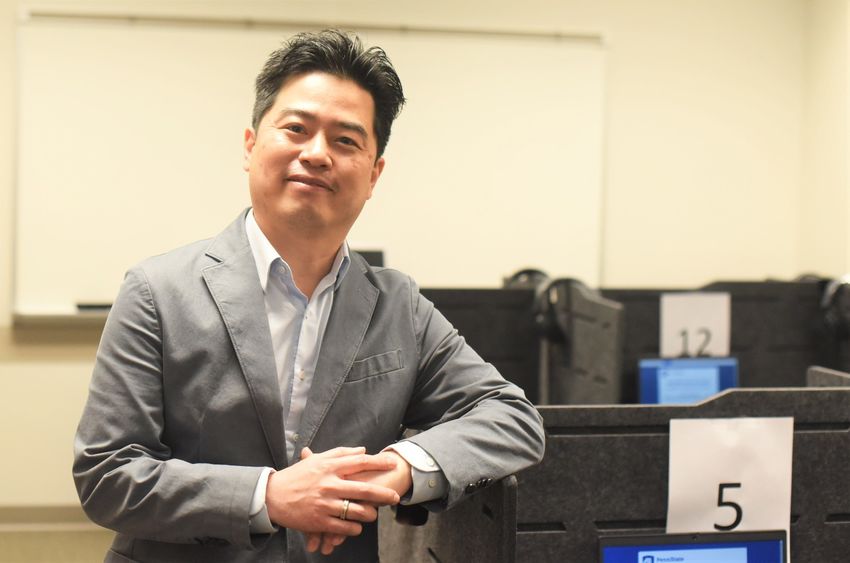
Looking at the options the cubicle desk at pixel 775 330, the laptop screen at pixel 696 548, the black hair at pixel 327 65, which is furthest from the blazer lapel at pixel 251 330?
the cubicle desk at pixel 775 330

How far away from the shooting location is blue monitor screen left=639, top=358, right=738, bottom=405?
2.77 m

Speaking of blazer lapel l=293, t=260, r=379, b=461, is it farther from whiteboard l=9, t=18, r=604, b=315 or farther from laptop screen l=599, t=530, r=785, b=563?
whiteboard l=9, t=18, r=604, b=315

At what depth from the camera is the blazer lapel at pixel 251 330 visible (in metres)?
1.14

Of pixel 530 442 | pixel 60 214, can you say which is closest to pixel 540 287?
pixel 530 442

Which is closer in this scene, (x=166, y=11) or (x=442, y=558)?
(x=442, y=558)

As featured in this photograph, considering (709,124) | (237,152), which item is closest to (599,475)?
(237,152)

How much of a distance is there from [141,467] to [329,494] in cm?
22

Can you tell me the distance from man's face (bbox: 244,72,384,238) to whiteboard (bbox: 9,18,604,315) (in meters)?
2.73

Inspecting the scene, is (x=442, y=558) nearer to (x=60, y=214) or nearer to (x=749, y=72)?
(x=60, y=214)

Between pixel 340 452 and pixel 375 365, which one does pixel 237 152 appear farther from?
pixel 340 452

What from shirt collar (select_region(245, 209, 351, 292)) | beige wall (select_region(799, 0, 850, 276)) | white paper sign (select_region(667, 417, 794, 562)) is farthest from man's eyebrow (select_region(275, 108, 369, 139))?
beige wall (select_region(799, 0, 850, 276))

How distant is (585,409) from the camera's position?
1.16 meters

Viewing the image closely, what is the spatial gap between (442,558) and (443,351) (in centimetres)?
29

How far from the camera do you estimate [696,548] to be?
1150 millimetres
